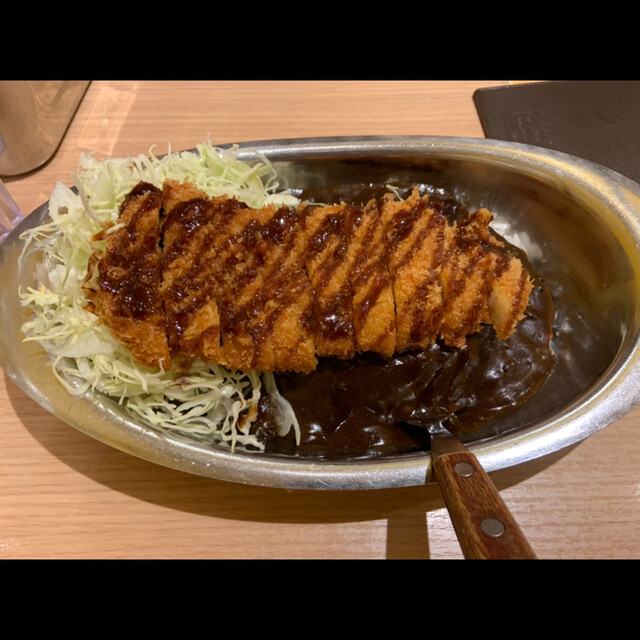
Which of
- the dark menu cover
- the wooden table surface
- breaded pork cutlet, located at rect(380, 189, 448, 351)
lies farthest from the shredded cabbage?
the dark menu cover

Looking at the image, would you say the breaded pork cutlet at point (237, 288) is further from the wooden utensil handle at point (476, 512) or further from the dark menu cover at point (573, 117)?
the dark menu cover at point (573, 117)

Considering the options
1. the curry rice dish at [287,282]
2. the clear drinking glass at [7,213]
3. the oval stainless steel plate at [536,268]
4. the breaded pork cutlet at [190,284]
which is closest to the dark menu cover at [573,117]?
the oval stainless steel plate at [536,268]

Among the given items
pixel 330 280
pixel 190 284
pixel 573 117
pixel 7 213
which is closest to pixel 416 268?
pixel 330 280

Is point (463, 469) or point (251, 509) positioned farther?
point (251, 509)

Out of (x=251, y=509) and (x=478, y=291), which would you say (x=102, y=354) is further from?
(x=478, y=291)

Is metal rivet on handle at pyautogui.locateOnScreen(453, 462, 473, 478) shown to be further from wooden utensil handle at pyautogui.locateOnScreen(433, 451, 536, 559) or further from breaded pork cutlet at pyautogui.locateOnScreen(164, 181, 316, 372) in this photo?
breaded pork cutlet at pyautogui.locateOnScreen(164, 181, 316, 372)

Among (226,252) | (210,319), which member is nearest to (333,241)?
(226,252)
